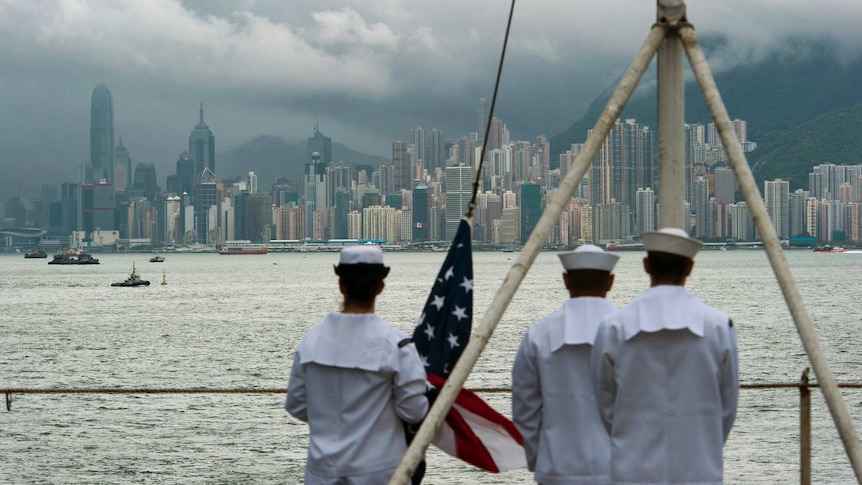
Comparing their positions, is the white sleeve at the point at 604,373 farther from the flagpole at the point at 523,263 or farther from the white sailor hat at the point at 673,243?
the flagpole at the point at 523,263

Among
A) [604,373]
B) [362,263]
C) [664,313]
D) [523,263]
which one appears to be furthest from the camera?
[523,263]

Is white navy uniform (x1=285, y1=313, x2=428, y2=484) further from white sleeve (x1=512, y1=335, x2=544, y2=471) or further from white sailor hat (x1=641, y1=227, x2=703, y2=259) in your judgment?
white sailor hat (x1=641, y1=227, x2=703, y2=259)

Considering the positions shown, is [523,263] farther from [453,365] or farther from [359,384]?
[359,384]

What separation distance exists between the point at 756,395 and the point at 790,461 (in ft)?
47.0

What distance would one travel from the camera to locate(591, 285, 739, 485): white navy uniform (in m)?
4.49

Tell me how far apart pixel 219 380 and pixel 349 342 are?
139 ft

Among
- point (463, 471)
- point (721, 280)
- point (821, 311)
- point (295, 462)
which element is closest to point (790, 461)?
point (463, 471)

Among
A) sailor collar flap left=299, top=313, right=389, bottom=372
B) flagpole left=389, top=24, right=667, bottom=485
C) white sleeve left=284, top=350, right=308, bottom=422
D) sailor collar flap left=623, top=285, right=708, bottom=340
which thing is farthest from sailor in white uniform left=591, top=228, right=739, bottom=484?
white sleeve left=284, top=350, right=308, bottom=422

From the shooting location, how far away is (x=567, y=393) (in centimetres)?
496

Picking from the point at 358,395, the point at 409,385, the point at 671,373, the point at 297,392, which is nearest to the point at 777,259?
the point at 671,373

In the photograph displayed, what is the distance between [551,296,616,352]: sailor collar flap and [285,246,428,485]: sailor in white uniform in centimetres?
65

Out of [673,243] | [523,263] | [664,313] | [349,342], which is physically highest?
[673,243]

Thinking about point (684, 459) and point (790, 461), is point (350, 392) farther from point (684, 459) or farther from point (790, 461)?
point (790, 461)

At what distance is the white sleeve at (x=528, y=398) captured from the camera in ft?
16.6
